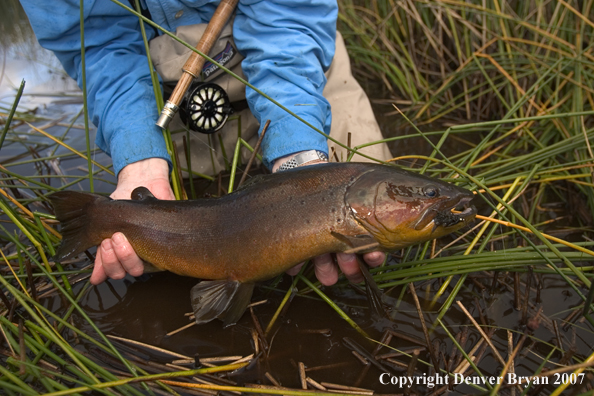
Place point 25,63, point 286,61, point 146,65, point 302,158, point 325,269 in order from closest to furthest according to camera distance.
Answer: point 325,269 → point 302,158 → point 286,61 → point 146,65 → point 25,63

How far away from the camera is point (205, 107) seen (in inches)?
111

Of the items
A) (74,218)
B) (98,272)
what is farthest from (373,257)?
(74,218)

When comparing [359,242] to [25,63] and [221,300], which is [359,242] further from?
[25,63]

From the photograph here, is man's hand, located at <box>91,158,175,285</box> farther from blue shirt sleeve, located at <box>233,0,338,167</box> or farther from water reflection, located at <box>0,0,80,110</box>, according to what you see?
water reflection, located at <box>0,0,80,110</box>

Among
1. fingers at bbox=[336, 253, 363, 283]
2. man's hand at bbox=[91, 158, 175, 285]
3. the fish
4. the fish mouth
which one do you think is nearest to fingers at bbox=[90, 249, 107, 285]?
man's hand at bbox=[91, 158, 175, 285]

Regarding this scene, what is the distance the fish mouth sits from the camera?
1.89 meters

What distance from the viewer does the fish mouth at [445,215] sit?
74.6 inches

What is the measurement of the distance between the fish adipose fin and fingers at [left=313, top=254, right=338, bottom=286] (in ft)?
1.12

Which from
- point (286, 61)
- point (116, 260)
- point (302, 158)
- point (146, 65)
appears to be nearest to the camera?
point (116, 260)

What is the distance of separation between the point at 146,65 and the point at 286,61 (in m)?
1.00

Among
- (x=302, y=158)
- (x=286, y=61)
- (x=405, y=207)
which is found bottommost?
(x=405, y=207)

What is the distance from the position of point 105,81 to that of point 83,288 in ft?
4.35

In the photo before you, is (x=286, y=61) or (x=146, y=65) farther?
(x=146, y=65)

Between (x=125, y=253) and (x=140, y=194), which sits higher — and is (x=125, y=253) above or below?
below
